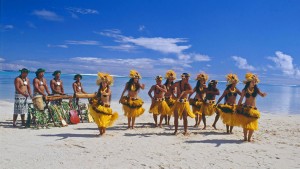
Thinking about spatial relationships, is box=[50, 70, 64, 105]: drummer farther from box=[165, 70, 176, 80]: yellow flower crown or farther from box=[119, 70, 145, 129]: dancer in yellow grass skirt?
box=[165, 70, 176, 80]: yellow flower crown

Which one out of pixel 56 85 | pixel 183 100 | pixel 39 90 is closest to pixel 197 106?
pixel 183 100

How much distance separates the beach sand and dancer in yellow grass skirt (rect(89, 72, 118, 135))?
18.8 inches

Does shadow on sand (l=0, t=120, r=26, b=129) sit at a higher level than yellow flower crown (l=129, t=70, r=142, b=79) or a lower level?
lower

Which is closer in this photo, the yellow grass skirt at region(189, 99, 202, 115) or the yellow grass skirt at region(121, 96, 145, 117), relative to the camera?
the yellow grass skirt at region(121, 96, 145, 117)

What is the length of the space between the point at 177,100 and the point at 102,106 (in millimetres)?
2069

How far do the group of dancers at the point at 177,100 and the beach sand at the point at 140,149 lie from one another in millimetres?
513

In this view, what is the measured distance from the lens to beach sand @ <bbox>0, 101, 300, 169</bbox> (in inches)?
259

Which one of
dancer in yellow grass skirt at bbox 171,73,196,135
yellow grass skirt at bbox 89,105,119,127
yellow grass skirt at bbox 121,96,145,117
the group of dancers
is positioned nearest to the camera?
the group of dancers

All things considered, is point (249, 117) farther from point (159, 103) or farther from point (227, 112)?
point (159, 103)

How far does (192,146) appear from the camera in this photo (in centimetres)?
813

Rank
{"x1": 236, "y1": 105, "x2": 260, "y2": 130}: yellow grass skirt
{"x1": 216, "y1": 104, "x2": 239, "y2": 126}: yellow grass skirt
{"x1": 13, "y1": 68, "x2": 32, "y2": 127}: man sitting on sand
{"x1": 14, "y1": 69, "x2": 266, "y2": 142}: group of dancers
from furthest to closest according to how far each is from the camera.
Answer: {"x1": 13, "y1": 68, "x2": 32, "y2": 127}: man sitting on sand → {"x1": 216, "y1": 104, "x2": 239, "y2": 126}: yellow grass skirt → {"x1": 14, "y1": 69, "x2": 266, "y2": 142}: group of dancers → {"x1": 236, "y1": 105, "x2": 260, "y2": 130}: yellow grass skirt

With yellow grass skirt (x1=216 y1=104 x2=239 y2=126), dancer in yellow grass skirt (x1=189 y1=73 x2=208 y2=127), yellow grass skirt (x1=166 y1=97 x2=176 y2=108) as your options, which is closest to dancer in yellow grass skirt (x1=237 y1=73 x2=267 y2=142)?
yellow grass skirt (x1=216 y1=104 x2=239 y2=126)

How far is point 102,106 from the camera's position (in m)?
8.69

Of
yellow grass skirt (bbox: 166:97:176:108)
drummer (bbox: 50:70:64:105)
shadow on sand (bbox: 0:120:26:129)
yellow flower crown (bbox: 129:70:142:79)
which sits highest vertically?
yellow flower crown (bbox: 129:70:142:79)
